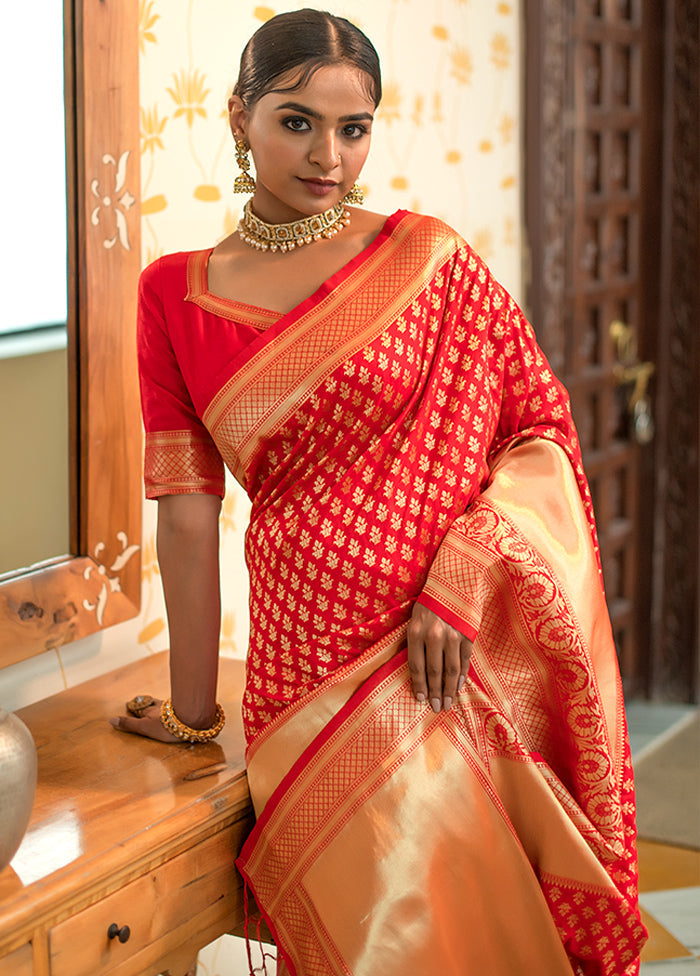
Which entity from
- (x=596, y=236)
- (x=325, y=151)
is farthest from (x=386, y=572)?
(x=596, y=236)

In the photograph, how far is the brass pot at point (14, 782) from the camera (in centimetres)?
113

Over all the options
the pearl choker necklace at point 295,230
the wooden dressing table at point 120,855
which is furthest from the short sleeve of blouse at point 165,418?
the wooden dressing table at point 120,855

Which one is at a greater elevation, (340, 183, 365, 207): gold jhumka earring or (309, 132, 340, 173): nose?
(309, 132, 340, 173): nose

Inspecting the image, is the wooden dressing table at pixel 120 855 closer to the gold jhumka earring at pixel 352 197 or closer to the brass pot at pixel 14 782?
the brass pot at pixel 14 782

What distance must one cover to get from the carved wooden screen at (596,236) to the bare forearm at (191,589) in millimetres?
1658

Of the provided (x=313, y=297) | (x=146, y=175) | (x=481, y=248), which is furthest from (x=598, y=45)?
(x=313, y=297)

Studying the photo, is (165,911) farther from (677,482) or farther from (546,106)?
(677,482)

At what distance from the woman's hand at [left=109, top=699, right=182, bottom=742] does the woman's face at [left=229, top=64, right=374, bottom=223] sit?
0.72 m

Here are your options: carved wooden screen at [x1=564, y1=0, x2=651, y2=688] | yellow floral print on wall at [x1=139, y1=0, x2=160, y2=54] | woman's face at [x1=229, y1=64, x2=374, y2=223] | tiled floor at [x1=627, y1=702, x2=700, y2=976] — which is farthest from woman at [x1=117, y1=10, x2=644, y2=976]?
carved wooden screen at [x1=564, y1=0, x2=651, y2=688]

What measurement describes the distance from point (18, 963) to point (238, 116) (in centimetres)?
100

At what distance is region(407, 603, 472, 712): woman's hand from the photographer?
1.32 metres

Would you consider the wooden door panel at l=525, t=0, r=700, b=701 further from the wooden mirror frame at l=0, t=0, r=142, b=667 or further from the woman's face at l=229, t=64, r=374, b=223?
the woman's face at l=229, t=64, r=374, b=223

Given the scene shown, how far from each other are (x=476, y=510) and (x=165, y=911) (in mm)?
607

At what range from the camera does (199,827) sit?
136cm
